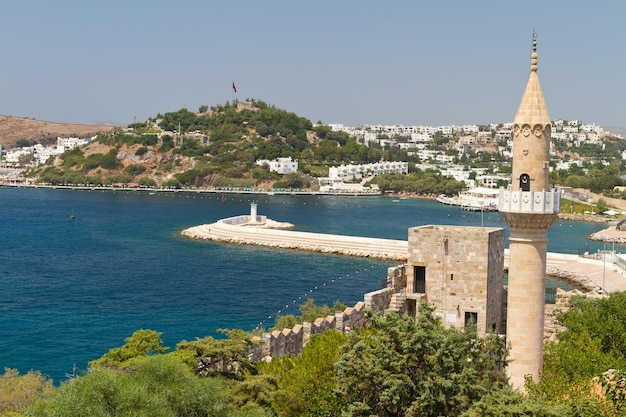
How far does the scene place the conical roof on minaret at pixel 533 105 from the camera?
11273 mm

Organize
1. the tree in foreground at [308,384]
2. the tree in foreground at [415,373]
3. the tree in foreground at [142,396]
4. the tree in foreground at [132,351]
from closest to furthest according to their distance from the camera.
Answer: the tree in foreground at [142,396]
the tree in foreground at [415,373]
the tree in foreground at [308,384]
the tree in foreground at [132,351]

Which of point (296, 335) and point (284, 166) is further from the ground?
point (284, 166)

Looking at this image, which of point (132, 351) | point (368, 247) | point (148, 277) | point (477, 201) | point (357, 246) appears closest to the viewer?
point (132, 351)

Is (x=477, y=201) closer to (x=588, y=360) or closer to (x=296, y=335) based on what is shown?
(x=296, y=335)

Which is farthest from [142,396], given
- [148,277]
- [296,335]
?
[148,277]

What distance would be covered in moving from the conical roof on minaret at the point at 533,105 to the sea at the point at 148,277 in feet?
50.2

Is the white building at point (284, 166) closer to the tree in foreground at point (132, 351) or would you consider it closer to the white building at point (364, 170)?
the white building at point (364, 170)

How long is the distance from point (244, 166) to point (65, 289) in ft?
327

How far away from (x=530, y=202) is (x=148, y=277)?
32.0 m

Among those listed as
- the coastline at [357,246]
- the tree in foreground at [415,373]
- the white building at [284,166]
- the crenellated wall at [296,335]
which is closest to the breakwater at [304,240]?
the coastline at [357,246]

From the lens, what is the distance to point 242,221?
67.7 metres

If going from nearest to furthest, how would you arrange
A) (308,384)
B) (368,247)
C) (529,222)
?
1. (308,384)
2. (529,222)
3. (368,247)

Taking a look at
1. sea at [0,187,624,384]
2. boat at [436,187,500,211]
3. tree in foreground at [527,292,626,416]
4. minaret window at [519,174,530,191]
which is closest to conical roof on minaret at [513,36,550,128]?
minaret window at [519,174,530,191]

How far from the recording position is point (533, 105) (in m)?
11.3
